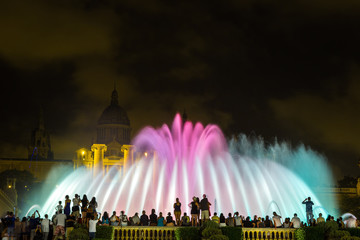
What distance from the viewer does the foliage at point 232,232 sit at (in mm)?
25219

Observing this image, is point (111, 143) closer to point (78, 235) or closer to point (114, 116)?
point (114, 116)

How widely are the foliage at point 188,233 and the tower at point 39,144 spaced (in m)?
164

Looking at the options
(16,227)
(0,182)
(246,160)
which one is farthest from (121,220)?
(0,182)

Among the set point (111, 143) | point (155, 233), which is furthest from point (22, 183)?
point (155, 233)

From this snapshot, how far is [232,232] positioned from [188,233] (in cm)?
187

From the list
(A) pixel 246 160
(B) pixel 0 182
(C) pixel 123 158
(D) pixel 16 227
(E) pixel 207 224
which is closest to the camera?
(E) pixel 207 224

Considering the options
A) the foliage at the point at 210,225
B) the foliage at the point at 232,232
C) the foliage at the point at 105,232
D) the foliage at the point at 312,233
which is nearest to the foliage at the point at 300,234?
the foliage at the point at 312,233

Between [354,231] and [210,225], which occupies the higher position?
[210,225]

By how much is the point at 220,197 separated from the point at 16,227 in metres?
20.1

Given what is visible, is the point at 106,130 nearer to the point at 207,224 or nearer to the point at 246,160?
the point at 246,160

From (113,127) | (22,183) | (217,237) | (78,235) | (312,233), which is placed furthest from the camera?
(113,127)

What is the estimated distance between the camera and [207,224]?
25.1 meters

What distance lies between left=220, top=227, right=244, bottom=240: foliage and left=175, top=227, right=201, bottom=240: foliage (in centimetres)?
110

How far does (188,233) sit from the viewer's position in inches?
1001
